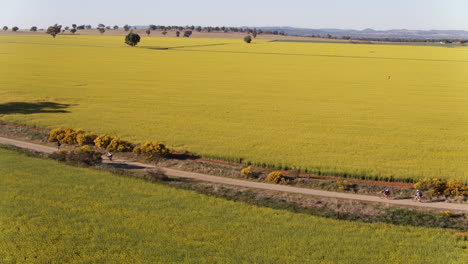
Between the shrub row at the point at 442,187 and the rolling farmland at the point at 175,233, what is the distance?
21.3 ft

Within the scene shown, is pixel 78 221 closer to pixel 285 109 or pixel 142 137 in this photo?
pixel 142 137

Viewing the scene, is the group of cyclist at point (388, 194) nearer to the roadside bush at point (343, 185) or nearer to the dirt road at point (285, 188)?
the dirt road at point (285, 188)

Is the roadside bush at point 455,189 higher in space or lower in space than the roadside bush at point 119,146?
lower

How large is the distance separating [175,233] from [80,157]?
15123mm

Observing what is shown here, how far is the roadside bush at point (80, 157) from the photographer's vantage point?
33719 mm

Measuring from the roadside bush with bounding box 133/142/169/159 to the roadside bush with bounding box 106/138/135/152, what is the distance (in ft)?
3.62

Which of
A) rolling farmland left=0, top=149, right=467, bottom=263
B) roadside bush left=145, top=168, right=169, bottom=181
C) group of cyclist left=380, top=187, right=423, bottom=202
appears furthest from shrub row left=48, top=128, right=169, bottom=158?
group of cyclist left=380, top=187, right=423, bottom=202

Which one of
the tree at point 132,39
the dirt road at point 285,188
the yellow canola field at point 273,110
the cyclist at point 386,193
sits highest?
the tree at point 132,39

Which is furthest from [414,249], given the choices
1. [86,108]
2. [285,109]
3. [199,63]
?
[199,63]

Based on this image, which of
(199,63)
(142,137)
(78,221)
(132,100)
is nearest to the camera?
(78,221)

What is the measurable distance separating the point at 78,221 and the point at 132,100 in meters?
40.4

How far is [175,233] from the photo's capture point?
21406mm

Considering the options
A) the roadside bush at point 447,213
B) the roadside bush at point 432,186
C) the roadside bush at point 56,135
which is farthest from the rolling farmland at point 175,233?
the roadside bush at point 56,135

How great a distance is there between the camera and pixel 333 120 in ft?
167
